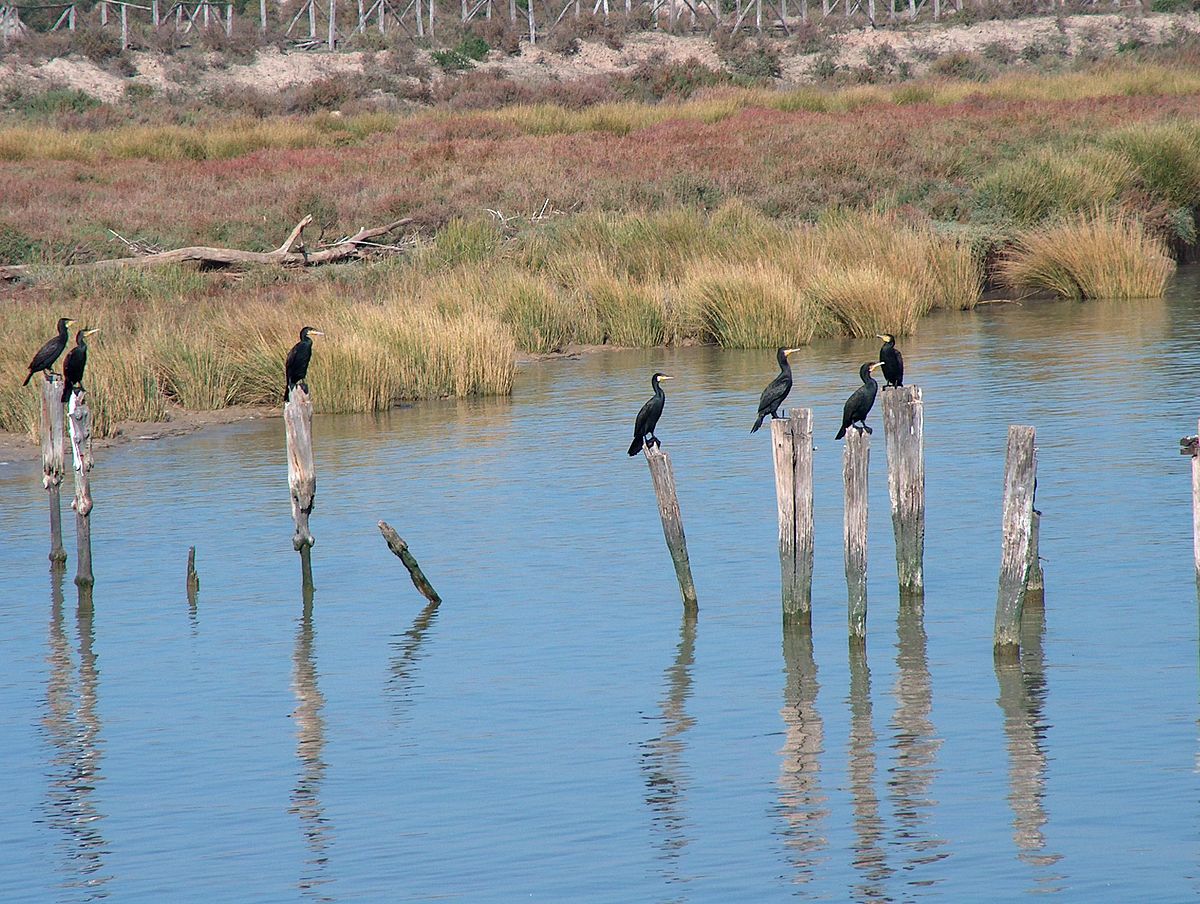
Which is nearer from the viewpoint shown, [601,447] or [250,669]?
[250,669]

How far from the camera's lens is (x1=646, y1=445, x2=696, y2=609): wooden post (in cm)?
927

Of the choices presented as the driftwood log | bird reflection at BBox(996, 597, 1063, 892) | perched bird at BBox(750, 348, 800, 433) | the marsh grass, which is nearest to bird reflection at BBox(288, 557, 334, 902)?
bird reflection at BBox(996, 597, 1063, 892)

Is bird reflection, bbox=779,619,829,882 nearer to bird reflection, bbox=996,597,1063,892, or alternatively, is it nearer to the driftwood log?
bird reflection, bbox=996,597,1063,892

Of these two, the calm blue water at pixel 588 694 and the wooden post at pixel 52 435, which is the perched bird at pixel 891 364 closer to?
the calm blue water at pixel 588 694

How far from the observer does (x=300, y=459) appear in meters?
10.3

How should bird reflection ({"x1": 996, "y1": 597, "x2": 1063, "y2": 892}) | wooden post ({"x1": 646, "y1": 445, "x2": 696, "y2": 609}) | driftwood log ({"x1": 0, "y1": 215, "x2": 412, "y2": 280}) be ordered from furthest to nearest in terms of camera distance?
driftwood log ({"x1": 0, "y1": 215, "x2": 412, "y2": 280}), wooden post ({"x1": 646, "y1": 445, "x2": 696, "y2": 609}), bird reflection ({"x1": 996, "y1": 597, "x2": 1063, "y2": 892})

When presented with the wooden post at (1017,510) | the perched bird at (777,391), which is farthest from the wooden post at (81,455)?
the wooden post at (1017,510)

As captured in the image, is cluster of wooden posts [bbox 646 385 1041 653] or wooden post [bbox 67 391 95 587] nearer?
cluster of wooden posts [bbox 646 385 1041 653]

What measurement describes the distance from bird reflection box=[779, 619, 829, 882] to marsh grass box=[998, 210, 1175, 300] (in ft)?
52.0

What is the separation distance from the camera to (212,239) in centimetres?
2638

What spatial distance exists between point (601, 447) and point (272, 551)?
410 cm

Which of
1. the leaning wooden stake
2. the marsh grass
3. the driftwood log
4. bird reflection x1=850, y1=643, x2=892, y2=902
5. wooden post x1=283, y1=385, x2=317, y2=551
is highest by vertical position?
the driftwood log

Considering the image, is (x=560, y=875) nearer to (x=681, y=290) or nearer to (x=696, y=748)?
(x=696, y=748)

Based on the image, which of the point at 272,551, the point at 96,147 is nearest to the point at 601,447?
the point at 272,551
